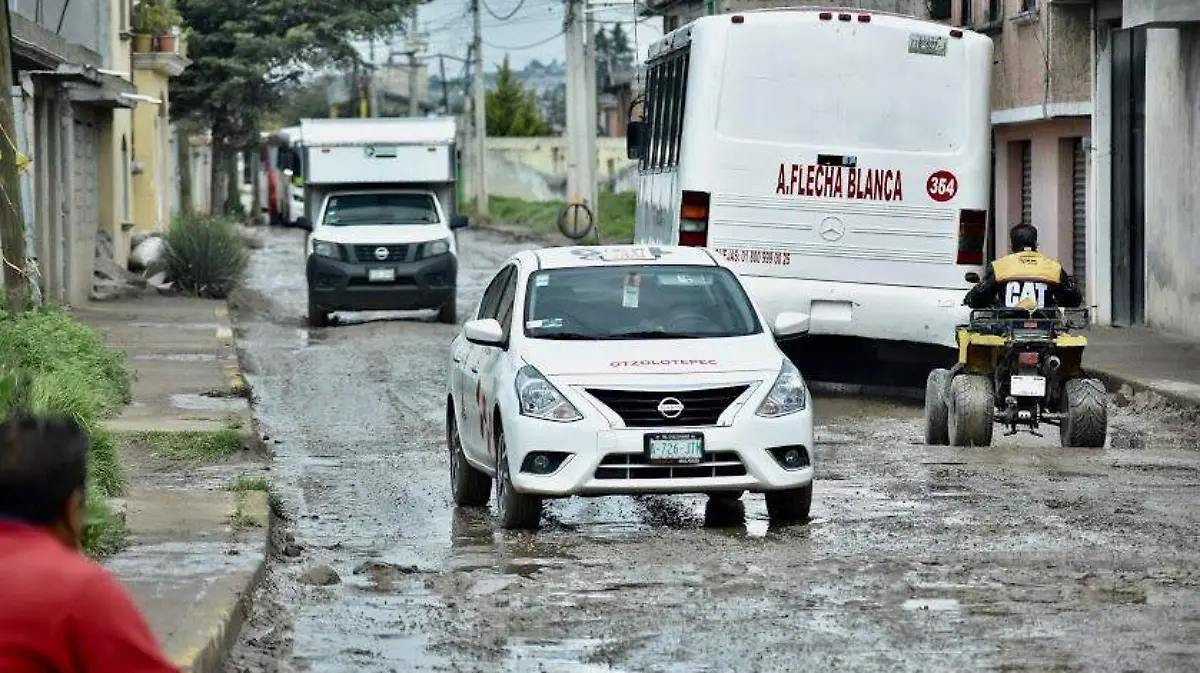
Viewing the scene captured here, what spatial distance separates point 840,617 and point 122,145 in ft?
108

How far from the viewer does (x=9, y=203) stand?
59.2 feet

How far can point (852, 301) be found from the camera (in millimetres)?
19500

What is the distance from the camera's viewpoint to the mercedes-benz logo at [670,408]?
11906 millimetres

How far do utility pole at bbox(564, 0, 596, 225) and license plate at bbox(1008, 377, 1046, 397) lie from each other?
1589 inches

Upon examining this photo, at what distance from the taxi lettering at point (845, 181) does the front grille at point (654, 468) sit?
7934mm

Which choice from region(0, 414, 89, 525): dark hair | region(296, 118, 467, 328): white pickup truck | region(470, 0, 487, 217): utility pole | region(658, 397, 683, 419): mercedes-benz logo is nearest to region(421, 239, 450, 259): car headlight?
region(296, 118, 467, 328): white pickup truck

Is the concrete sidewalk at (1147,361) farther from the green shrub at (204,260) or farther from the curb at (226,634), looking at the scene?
the green shrub at (204,260)

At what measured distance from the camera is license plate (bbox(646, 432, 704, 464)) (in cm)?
1180

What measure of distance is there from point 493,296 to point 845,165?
6.02 meters

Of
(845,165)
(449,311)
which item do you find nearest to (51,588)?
(845,165)

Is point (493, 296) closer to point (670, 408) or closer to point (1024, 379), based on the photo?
point (670, 408)

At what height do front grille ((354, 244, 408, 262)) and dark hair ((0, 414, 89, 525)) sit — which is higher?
dark hair ((0, 414, 89, 525))

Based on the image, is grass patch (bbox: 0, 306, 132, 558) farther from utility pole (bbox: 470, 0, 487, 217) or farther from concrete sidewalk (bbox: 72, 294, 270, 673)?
utility pole (bbox: 470, 0, 487, 217)

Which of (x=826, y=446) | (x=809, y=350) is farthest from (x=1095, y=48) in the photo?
(x=826, y=446)
